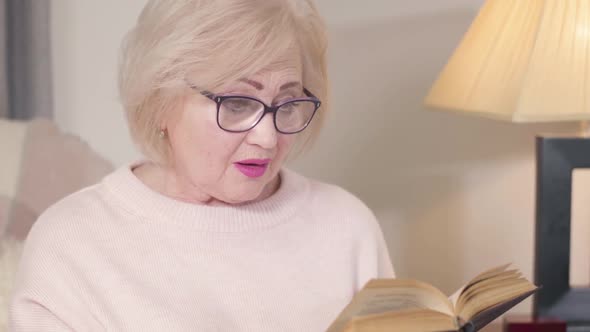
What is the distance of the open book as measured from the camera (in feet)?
3.24

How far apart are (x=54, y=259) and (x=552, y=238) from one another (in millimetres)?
907

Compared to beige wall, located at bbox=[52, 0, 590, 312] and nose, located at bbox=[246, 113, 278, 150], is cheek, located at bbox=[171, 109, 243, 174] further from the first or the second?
beige wall, located at bbox=[52, 0, 590, 312]

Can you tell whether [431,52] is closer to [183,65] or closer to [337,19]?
[337,19]

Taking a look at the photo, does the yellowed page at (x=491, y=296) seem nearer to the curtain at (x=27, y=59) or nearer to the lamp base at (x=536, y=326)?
the lamp base at (x=536, y=326)

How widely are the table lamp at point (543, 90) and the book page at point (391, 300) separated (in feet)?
1.49

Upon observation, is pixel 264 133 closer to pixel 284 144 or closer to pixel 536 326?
pixel 284 144

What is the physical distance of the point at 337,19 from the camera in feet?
6.62

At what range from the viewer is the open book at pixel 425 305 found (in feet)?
3.24

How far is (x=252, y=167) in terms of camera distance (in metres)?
1.21

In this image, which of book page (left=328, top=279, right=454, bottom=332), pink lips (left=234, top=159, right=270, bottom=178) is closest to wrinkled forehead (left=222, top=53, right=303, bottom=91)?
pink lips (left=234, top=159, right=270, bottom=178)

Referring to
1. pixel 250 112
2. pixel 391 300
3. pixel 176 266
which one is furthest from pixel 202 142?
pixel 391 300

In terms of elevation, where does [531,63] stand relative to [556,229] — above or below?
above

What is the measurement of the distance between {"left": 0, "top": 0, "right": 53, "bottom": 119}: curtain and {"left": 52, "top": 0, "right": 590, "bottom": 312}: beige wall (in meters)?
0.10

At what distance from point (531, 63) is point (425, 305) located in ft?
1.83
